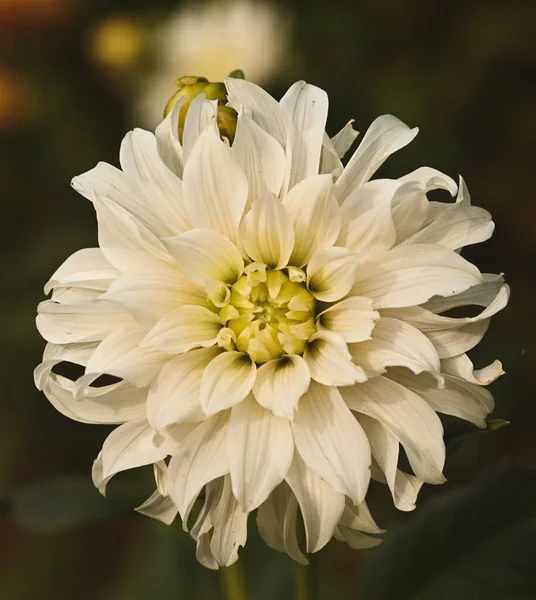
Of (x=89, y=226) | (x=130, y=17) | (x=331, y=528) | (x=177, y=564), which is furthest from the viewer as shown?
(x=130, y=17)

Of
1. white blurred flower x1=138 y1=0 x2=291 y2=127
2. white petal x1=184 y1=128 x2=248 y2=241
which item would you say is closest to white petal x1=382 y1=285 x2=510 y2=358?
white petal x1=184 y1=128 x2=248 y2=241

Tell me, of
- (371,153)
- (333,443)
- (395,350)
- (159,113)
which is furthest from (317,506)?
(159,113)

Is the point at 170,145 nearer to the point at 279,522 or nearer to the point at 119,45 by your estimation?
the point at 279,522

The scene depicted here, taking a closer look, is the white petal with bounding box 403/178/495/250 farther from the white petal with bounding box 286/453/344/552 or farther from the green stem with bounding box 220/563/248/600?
the green stem with bounding box 220/563/248/600

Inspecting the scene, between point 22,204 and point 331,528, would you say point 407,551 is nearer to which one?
point 331,528

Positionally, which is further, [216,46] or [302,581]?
[216,46]

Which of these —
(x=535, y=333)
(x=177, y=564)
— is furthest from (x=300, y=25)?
(x=177, y=564)

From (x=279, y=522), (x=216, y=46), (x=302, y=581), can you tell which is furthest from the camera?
(x=216, y=46)
